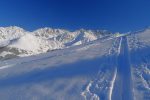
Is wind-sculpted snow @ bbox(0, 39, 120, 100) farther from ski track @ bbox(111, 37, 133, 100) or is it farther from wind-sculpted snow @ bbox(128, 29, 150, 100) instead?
wind-sculpted snow @ bbox(128, 29, 150, 100)

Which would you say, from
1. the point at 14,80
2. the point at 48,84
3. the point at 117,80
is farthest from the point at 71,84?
the point at 14,80

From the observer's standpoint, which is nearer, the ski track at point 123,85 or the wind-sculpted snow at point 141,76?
the ski track at point 123,85

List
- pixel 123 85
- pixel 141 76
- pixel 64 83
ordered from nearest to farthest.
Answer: pixel 123 85 → pixel 141 76 → pixel 64 83

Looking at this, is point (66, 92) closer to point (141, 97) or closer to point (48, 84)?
point (48, 84)

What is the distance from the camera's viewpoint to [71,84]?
41.3 ft

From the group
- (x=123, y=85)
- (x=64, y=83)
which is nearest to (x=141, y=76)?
(x=123, y=85)

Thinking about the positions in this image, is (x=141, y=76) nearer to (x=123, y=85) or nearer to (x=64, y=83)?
(x=123, y=85)

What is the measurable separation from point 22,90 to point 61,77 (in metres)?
2.30

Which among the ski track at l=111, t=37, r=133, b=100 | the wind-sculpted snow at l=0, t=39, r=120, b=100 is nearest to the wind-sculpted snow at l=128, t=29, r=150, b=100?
the ski track at l=111, t=37, r=133, b=100

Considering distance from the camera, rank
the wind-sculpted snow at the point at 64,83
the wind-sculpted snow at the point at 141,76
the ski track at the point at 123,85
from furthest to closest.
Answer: the wind-sculpted snow at the point at 64,83 < the wind-sculpted snow at the point at 141,76 < the ski track at the point at 123,85

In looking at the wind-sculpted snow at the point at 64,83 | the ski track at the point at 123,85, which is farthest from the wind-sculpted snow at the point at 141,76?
the wind-sculpted snow at the point at 64,83

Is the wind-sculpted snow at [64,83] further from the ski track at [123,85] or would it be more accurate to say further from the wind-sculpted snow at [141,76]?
the wind-sculpted snow at [141,76]

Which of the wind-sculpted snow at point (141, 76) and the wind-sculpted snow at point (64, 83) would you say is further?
the wind-sculpted snow at point (64, 83)

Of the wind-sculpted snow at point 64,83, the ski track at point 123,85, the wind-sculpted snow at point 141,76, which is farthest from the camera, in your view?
the wind-sculpted snow at point 64,83
